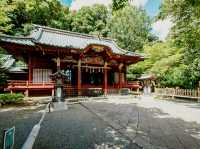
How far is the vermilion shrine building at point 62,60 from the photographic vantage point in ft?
52.6

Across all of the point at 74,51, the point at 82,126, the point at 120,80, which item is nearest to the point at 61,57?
the point at 74,51

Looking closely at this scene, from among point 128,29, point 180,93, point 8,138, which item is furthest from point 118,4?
point 128,29

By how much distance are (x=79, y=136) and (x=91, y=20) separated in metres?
44.1

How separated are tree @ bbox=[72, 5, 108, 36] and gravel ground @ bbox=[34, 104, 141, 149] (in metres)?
38.0

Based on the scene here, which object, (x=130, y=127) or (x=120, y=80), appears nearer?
(x=130, y=127)

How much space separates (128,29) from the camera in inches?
1763

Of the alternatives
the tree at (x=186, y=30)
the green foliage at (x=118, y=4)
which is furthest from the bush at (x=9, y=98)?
the tree at (x=186, y=30)

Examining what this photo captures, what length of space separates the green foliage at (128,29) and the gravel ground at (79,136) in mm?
37056

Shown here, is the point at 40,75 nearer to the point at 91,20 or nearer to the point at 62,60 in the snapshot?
the point at 62,60

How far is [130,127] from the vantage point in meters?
7.58

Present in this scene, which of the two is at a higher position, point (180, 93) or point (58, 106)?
point (180, 93)

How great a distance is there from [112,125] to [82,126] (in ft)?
3.70

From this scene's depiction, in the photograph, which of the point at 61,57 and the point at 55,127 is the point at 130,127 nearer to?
the point at 55,127

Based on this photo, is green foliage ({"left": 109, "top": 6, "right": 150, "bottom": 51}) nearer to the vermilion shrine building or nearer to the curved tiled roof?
the curved tiled roof
